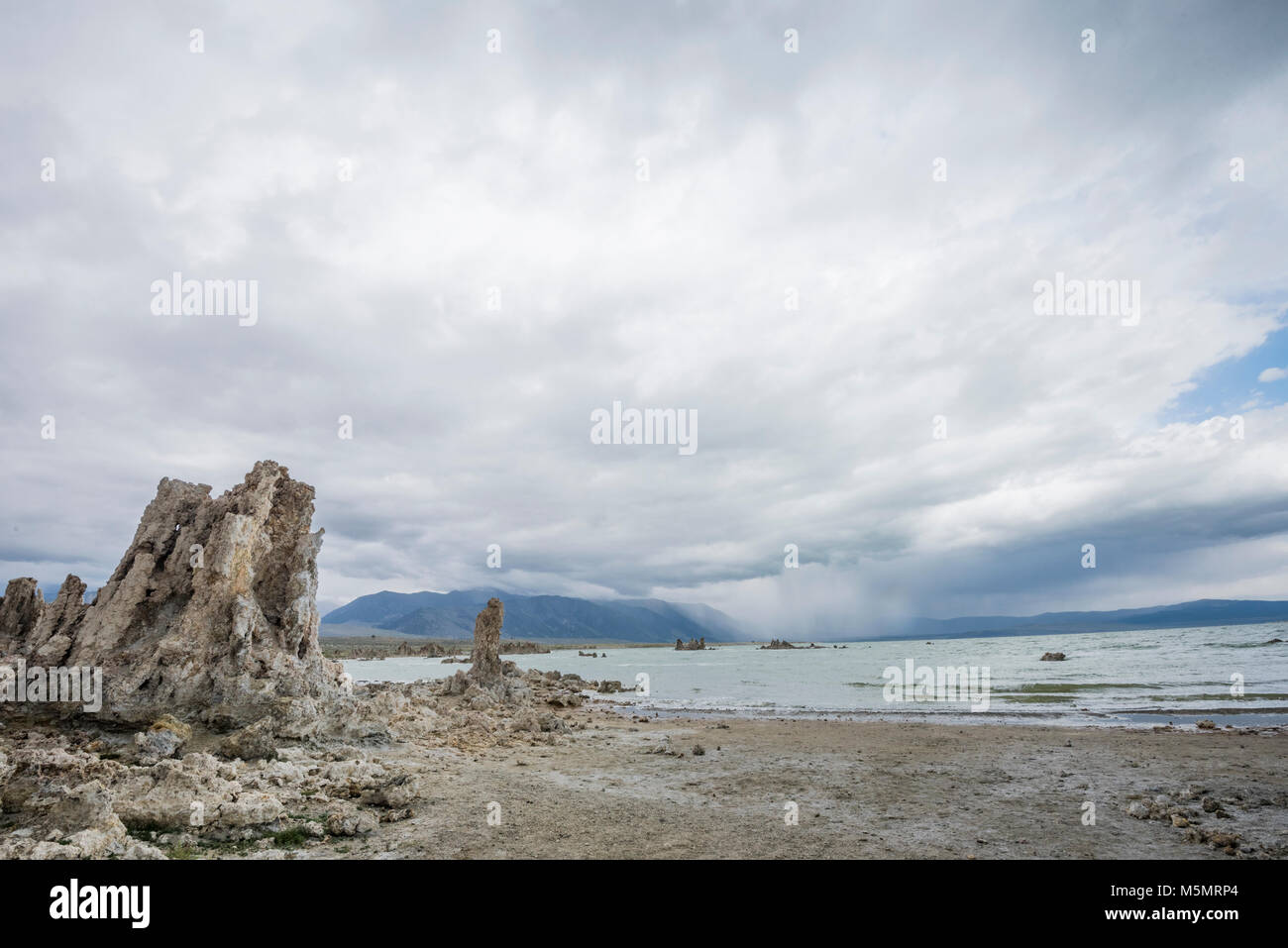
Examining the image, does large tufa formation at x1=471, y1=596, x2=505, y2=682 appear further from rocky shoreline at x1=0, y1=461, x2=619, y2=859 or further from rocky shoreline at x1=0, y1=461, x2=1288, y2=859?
rocky shoreline at x1=0, y1=461, x2=1288, y2=859

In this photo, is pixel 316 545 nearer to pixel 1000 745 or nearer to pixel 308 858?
pixel 308 858

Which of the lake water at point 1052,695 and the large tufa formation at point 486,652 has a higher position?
the large tufa formation at point 486,652

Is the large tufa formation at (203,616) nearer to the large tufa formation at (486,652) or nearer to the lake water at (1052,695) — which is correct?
the large tufa formation at (486,652)

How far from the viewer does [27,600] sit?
61.0 ft

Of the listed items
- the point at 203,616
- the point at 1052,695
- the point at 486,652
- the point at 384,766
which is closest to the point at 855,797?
the point at 384,766

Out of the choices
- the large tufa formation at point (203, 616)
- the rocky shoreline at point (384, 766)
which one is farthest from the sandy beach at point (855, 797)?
the large tufa formation at point (203, 616)

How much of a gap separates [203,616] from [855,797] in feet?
53.7

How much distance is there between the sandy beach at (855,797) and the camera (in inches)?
380

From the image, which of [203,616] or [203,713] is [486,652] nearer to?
[203,616]

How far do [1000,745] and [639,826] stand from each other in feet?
44.9

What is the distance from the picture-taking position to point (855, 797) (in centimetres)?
1289

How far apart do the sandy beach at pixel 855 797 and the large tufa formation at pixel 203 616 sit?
12.9 ft

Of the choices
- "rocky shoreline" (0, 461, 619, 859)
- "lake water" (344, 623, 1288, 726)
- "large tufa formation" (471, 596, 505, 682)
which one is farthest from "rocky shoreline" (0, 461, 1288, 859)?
"large tufa formation" (471, 596, 505, 682)
